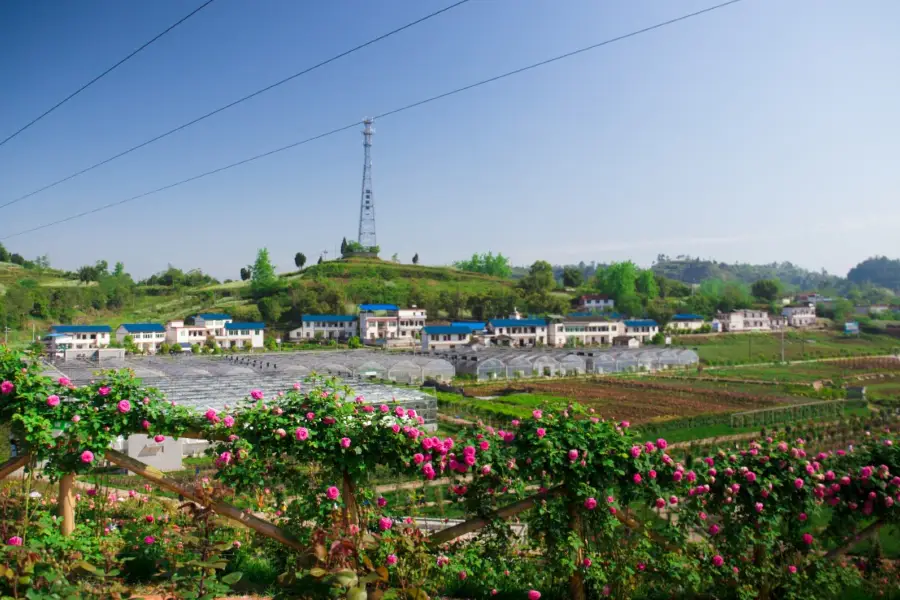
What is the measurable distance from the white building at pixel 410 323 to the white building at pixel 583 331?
320 inches

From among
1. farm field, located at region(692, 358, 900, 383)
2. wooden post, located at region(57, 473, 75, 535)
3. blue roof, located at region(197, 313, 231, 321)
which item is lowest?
farm field, located at region(692, 358, 900, 383)

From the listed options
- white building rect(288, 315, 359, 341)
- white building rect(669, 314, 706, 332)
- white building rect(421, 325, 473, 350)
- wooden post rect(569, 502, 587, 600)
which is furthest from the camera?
white building rect(669, 314, 706, 332)

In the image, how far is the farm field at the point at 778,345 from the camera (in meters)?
31.2

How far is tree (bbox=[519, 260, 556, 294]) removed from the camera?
4875 centimetres

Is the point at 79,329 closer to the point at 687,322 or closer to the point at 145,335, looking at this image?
the point at 145,335

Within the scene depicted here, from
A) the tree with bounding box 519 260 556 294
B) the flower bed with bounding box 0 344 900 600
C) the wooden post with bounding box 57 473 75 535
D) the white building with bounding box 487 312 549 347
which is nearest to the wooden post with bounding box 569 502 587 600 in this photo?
the flower bed with bounding box 0 344 900 600

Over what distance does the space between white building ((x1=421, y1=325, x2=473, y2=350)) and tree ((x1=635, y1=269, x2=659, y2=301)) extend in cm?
2396

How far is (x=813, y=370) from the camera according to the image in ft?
86.6

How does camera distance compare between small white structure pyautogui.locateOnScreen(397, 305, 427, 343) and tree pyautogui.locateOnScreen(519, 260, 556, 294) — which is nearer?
small white structure pyautogui.locateOnScreen(397, 305, 427, 343)

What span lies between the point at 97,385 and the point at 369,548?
1527 millimetres

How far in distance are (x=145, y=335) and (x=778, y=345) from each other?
116 feet

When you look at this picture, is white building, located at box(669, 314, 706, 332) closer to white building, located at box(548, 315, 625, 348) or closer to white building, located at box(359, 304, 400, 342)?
white building, located at box(548, 315, 625, 348)

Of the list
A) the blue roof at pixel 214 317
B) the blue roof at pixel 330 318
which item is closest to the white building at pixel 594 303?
the blue roof at pixel 330 318

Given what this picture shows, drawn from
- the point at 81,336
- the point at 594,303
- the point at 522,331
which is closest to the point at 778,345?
the point at 522,331
